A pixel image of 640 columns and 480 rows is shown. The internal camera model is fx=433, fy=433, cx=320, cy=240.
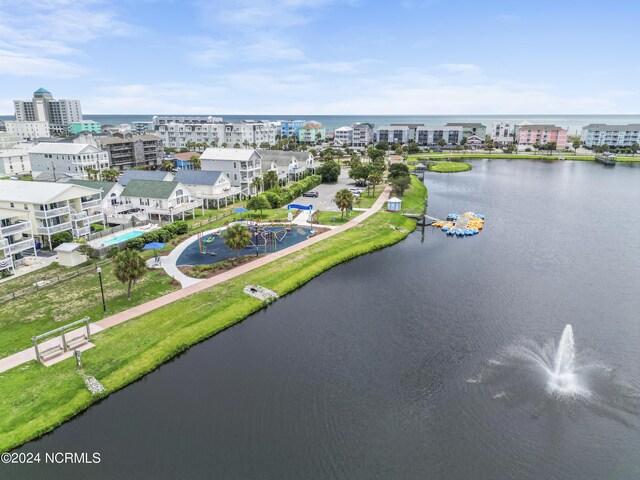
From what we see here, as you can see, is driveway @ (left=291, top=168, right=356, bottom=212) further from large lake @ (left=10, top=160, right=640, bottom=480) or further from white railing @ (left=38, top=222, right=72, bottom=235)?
white railing @ (left=38, top=222, right=72, bottom=235)

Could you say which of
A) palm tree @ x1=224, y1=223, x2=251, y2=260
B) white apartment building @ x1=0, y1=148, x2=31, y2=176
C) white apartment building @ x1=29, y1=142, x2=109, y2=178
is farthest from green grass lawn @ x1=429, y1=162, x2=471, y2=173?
white apartment building @ x1=0, y1=148, x2=31, y2=176

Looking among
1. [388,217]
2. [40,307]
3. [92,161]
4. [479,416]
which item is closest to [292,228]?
[388,217]

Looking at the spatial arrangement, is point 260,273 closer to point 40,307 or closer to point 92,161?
point 40,307

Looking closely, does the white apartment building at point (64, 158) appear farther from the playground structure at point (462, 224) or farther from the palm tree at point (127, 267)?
the playground structure at point (462, 224)

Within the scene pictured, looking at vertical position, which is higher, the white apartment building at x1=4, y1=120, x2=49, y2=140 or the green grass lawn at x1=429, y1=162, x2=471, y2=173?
the white apartment building at x1=4, y1=120, x2=49, y2=140

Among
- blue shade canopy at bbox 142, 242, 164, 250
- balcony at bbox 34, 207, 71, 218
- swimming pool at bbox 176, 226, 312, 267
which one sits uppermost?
balcony at bbox 34, 207, 71, 218

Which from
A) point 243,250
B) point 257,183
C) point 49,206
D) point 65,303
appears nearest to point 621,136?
point 257,183

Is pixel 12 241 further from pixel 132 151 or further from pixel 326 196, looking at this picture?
pixel 132 151
